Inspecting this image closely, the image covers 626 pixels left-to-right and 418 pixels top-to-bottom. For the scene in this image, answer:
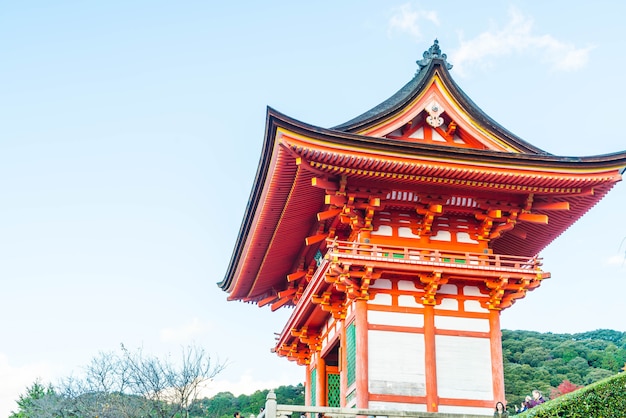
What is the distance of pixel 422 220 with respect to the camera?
18156 mm

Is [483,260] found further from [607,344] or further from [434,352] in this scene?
[607,344]

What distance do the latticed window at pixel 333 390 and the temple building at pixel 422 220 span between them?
312 cm

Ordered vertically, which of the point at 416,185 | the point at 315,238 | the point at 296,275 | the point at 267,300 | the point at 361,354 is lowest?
the point at 361,354

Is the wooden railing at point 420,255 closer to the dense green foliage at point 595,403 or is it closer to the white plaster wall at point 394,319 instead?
the white plaster wall at point 394,319

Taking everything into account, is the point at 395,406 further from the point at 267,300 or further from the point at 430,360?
the point at 267,300

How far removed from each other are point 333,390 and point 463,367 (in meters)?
5.89

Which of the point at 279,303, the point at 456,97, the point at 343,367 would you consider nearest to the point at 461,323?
the point at 343,367

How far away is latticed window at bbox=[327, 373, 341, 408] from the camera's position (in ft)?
70.7

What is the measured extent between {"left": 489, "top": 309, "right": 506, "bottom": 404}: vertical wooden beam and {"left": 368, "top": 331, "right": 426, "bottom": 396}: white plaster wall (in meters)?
1.70

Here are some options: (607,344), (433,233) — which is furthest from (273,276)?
(607,344)

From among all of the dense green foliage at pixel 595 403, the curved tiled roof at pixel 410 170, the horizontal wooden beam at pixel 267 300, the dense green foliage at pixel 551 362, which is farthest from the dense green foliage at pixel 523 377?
the dense green foliage at pixel 595 403

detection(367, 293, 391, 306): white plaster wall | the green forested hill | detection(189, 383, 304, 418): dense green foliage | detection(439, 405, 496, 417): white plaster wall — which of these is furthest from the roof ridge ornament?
detection(189, 383, 304, 418): dense green foliage

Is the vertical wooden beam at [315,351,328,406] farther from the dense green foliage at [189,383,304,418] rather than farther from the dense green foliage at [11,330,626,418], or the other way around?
the dense green foliage at [189,383,304,418]

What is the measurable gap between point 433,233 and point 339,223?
2425 mm
